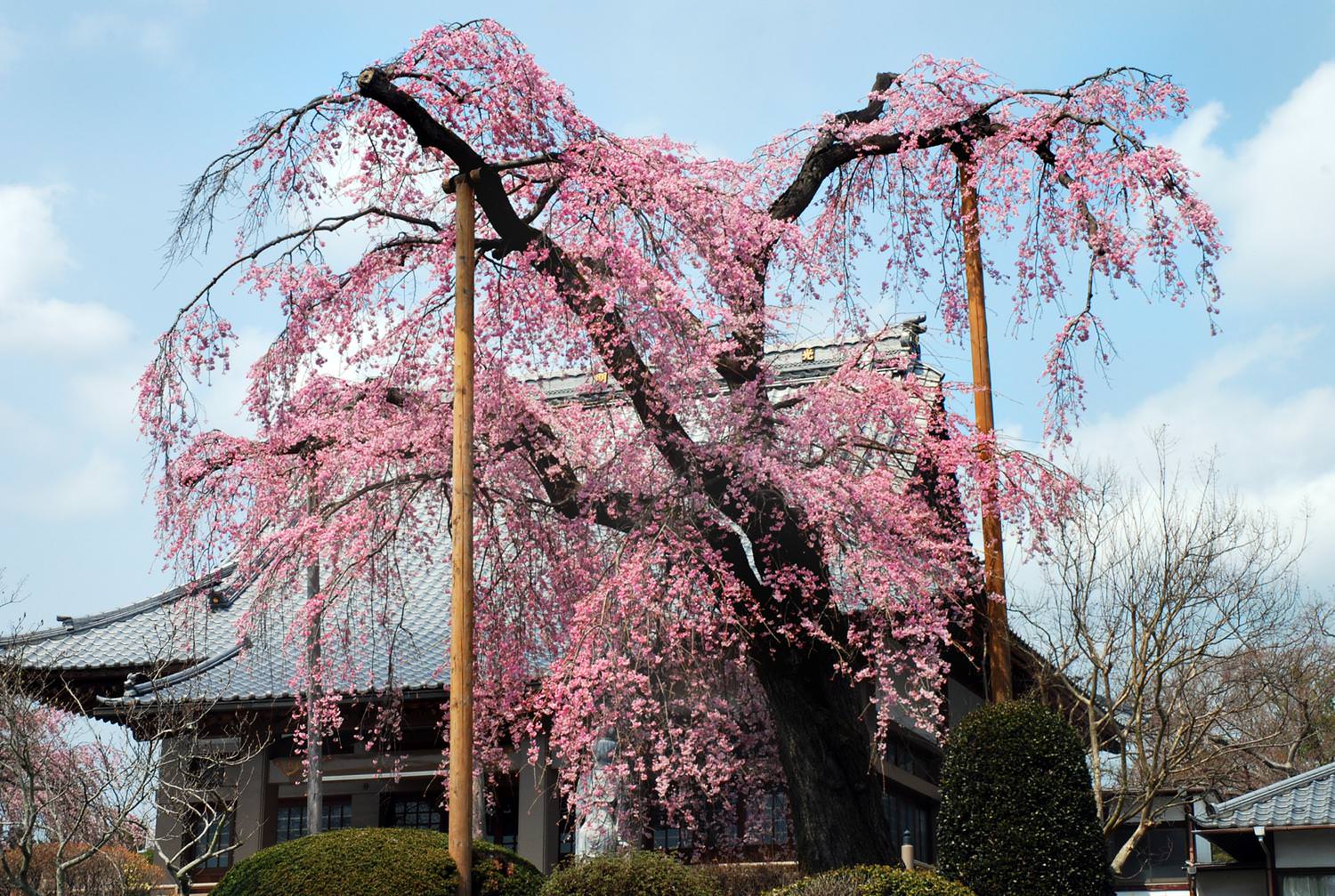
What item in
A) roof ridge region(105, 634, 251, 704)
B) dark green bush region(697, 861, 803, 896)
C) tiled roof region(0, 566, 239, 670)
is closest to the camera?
dark green bush region(697, 861, 803, 896)

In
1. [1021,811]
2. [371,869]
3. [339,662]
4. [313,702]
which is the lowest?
[371,869]

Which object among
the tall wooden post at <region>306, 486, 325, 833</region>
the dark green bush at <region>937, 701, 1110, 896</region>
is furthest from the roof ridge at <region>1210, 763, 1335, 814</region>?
the tall wooden post at <region>306, 486, 325, 833</region>

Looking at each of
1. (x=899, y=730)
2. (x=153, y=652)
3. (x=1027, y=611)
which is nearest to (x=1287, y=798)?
(x=1027, y=611)

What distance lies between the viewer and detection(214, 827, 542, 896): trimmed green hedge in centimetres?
970

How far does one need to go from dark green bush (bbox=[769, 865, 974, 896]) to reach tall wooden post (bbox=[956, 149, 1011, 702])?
1751 mm

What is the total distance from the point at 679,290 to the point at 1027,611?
9819 mm

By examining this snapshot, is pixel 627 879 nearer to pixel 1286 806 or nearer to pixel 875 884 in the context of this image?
pixel 875 884

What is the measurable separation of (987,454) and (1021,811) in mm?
3187

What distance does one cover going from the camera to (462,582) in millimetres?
9477

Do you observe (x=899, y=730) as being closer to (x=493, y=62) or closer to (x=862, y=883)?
(x=862, y=883)

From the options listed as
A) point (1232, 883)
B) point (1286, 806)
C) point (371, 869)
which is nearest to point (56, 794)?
point (371, 869)

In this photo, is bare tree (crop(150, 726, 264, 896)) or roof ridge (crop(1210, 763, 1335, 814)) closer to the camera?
bare tree (crop(150, 726, 264, 896))

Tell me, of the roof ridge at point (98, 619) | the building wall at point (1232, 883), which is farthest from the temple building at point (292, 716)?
the building wall at point (1232, 883)

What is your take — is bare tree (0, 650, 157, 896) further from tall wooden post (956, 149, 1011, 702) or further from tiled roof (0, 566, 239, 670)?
tall wooden post (956, 149, 1011, 702)
